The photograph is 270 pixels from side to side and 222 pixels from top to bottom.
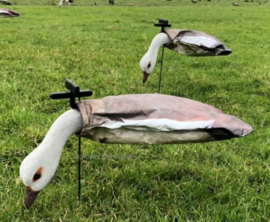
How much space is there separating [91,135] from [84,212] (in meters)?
0.59

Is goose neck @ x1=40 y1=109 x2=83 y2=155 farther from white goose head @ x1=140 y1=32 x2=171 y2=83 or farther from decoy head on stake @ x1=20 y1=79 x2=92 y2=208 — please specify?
white goose head @ x1=140 y1=32 x2=171 y2=83

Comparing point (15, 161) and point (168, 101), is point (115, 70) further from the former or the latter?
point (168, 101)

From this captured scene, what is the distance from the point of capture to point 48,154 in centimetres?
160

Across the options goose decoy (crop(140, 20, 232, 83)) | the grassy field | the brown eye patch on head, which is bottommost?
the grassy field

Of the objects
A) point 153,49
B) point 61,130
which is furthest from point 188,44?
point 61,130

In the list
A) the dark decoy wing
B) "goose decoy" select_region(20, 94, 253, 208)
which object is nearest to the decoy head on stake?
"goose decoy" select_region(20, 94, 253, 208)

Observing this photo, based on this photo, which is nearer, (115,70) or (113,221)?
(113,221)

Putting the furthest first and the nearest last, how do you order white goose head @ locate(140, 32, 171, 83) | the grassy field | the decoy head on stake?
white goose head @ locate(140, 32, 171, 83), the grassy field, the decoy head on stake

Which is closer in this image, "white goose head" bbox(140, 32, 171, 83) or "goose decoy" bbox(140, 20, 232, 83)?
"goose decoy" bbox(140, 20, 232, 83)

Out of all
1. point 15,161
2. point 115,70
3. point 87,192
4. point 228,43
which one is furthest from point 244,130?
point 228,43

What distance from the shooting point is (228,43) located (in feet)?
25.6

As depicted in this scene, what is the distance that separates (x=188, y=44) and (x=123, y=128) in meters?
2.07

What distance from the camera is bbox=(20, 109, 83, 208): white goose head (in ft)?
5.22

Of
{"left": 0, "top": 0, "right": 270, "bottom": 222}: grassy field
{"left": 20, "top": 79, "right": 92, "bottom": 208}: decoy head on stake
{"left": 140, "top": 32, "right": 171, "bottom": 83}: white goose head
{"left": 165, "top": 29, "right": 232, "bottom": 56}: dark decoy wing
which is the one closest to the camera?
{"left": 20, "top": 79, "right": 92, "bottom": 208}: decoy head on stake
